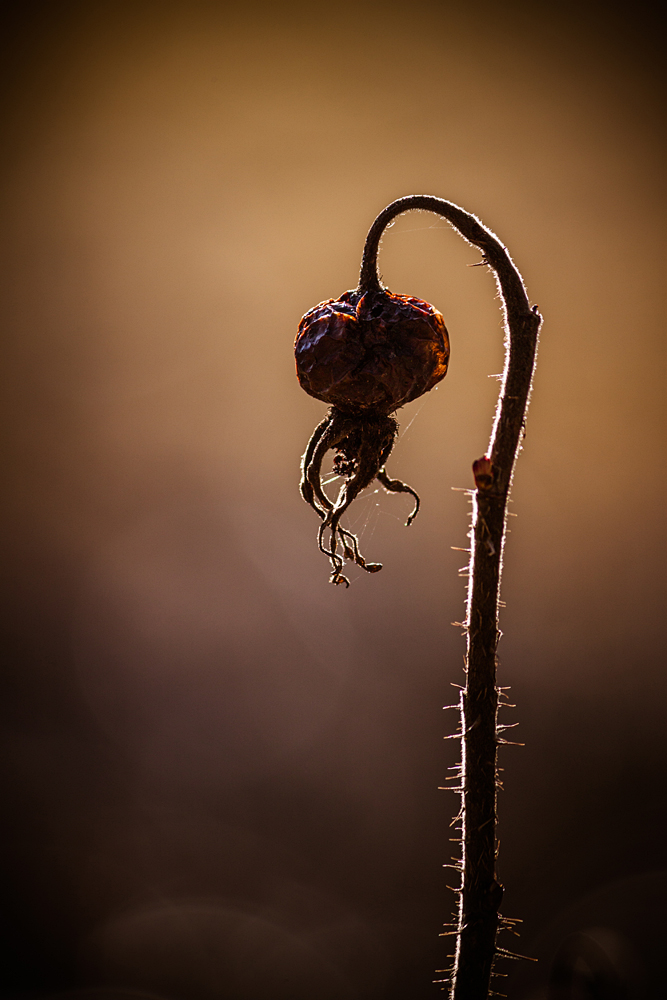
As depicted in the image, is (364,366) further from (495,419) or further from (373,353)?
(495,419)

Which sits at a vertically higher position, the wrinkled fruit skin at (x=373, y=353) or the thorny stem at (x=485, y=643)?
the wrinkled fruit skin at (x=373, y=353)

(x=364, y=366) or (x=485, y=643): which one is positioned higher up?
→ (x=364, y=366)

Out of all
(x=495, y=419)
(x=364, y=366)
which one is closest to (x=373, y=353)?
(x=364, y=366)

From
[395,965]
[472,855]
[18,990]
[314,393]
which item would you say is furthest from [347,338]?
[18,990]

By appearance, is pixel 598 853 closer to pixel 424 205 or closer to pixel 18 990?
pixel 18 990

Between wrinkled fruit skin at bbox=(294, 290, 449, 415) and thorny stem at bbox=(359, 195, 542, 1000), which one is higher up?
wrinkled fruit skin at bbox=(294, 290, 449, 415)
